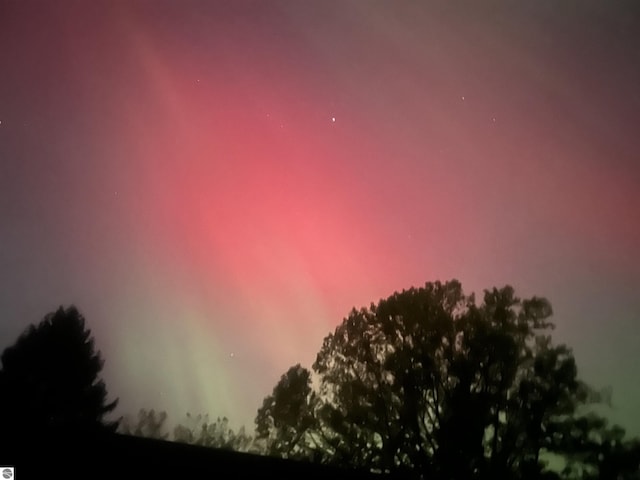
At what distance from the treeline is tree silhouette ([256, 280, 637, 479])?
3 centimetres

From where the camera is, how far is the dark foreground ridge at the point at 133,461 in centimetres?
525

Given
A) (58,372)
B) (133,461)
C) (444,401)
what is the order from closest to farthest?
(133,461)
(444,401)
(58,372)

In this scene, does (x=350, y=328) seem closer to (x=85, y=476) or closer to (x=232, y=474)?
(x=232, y=474)

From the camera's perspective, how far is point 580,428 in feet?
41.9

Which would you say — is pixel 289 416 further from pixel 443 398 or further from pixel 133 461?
pixel 133 461

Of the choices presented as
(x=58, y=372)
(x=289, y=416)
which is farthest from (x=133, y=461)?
(x=58, y=372)

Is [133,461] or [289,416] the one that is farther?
[289,416]

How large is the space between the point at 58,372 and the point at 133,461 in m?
14.7

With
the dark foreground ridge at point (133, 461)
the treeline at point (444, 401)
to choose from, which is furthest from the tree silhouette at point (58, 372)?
the dark foreground ridge at point (133, 461)

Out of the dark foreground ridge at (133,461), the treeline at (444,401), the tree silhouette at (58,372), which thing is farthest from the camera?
the tree silhouette at (58,372)

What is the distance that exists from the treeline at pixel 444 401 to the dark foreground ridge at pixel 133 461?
244 inches

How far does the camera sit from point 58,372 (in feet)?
60.1

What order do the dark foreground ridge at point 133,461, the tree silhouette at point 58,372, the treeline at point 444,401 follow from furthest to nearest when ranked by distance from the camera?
the tree silhouette at point 58,372 → the treeline at point 444,401 → the dark foreground ridge at point 133,461

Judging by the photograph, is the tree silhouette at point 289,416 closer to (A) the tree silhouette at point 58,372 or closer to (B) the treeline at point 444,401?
(B) the treeline at point 444,401
